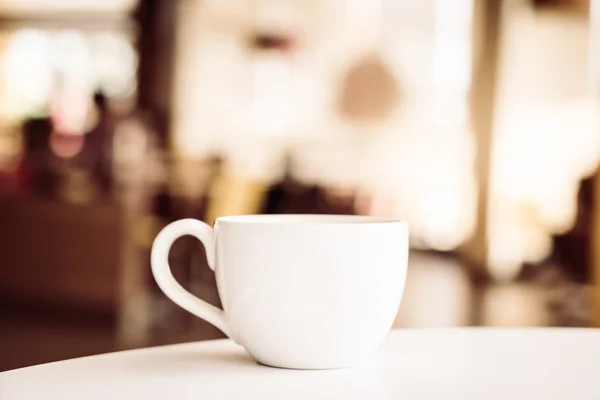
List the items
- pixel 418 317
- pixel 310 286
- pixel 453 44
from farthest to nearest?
pixel 453 44 < pixel 418 317 < pixel 310 286

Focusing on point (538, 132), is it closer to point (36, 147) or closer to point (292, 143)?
point (292, 143)

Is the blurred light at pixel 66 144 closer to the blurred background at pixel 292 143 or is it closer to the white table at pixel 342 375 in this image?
the blurred background at pixel 292 143

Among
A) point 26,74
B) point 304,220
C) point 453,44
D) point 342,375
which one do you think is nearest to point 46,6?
point 26,74

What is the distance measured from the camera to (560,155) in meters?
4.86

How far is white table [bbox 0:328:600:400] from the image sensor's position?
0.42 m

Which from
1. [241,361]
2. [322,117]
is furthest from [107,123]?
[241,361]

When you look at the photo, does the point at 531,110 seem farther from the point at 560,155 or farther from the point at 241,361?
the point at 241,361

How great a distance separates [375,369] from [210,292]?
3.44m

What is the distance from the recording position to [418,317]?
3.76 meters

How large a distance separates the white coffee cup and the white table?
15 mm

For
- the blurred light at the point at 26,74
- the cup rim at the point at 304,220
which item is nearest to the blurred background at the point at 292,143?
the blurred light at the point at 26,74

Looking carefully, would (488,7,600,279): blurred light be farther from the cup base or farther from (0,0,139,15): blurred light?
the cup base

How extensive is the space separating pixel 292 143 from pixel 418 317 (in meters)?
2.26

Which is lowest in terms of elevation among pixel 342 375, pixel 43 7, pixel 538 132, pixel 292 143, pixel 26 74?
pixel 292 143
